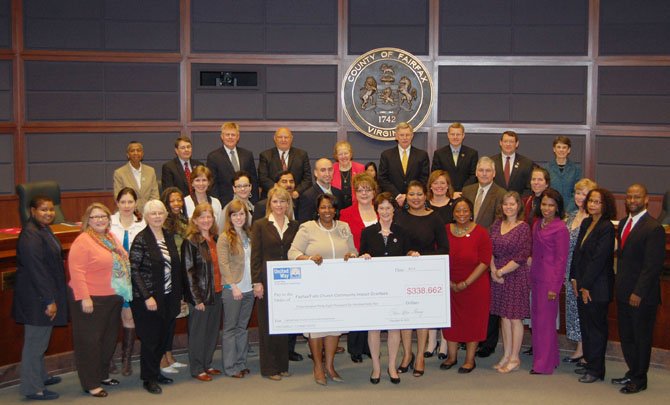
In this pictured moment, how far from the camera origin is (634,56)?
9.30m

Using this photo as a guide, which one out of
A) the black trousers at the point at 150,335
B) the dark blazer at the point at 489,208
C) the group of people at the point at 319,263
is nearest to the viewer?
the group of people at the point at 319,263

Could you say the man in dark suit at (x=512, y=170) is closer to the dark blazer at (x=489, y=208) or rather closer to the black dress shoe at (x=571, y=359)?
the dark blazer at (x=489, y=208)

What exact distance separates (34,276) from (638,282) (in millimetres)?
4200

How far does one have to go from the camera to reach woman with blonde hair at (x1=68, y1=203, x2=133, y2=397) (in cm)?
557

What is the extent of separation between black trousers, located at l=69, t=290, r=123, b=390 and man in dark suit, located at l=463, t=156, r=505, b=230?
9.95 ft

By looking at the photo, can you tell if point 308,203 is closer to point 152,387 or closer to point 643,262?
point 152,387

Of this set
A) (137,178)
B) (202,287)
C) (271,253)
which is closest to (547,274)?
(271,253)

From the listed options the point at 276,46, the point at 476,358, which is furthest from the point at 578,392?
the point at 276,46

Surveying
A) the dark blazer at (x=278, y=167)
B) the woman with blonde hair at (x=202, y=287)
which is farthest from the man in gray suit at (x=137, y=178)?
the woman with blonde hair at (x=202, y=287)

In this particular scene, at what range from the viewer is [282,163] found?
7.73 metres

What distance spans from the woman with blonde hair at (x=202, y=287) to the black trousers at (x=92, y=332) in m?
0.55

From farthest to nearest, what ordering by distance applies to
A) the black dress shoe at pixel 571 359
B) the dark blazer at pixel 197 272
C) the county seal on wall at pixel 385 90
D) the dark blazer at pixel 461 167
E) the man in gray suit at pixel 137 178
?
the county seal on wall at pixel 385 90, the dark blazer at pixel 461 167, the man in gray suit at pixel 137 178, the black dress shoe at pixel 571 359, the dark blazer at pixel 197 272

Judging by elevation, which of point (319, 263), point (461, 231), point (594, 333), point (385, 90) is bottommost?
point (594, 333)

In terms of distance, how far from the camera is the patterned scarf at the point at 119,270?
5680 millimetres
